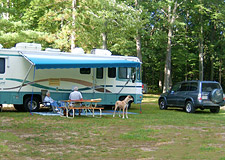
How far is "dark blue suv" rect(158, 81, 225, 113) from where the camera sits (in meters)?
17.1

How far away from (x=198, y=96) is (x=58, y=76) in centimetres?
663

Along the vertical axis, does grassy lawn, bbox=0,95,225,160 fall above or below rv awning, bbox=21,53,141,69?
below

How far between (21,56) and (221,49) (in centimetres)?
2951

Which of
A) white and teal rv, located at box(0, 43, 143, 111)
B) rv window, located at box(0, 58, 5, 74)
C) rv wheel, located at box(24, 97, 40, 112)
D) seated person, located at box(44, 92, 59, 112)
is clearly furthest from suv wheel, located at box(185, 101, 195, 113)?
rv window, located at box(0, 58, 5, 74)

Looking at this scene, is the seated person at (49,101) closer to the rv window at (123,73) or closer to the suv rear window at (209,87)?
the rv window at (123,73)

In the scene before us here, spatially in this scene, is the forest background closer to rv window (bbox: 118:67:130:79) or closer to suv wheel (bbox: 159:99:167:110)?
rv window (bbox: 118:67:130:79)

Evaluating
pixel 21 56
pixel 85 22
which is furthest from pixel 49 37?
pixel 21 56

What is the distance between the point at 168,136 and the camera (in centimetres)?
964

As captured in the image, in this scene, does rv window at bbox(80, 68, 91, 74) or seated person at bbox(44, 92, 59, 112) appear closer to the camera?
seated person at bbox(44, 92, 59, 112)

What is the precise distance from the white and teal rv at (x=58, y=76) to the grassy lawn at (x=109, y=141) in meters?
3.05

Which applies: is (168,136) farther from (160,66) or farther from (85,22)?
(160,66)

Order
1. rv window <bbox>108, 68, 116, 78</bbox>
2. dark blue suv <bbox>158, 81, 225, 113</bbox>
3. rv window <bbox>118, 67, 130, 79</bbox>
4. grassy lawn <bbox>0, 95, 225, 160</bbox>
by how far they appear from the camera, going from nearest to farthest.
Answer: grassy lawn <bbox>0, 95, 225, 160</bbox> < dark blue suv <bbox>158, 81, 225, 113</bbox> < rv window <bbox>108, 68, 116, 78</bbox> < rv window <bbox>118, 67, 130, 79</bbox>

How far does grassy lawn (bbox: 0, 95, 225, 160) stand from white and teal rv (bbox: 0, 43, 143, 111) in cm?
305

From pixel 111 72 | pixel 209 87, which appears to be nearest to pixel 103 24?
pixel 111 72
